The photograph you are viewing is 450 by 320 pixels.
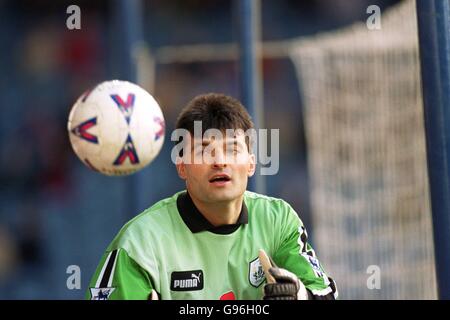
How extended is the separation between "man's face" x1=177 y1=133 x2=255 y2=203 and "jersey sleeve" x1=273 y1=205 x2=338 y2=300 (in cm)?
34

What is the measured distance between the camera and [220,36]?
955 centimetres

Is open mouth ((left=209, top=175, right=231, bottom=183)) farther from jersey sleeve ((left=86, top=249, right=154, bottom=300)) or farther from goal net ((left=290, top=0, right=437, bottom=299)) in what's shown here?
goal net ((left=290, top=0, right=437, bottom=299))

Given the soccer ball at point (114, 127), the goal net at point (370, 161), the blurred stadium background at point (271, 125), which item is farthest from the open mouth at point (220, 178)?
the goal net at point (370, 161)

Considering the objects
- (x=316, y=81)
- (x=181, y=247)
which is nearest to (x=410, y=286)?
(x=316, y=81)

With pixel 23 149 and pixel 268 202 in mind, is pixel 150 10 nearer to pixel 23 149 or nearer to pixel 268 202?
pixel 23 149

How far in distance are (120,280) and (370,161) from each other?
14.3 ft

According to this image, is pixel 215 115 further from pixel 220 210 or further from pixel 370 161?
pixel 370 161

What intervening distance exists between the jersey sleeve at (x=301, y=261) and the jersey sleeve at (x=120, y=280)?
0.60m

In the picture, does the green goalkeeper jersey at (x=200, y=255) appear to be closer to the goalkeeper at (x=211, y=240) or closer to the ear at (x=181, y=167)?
the goalkeeper at (x=211, y=240)

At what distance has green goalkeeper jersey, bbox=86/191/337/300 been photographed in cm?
359

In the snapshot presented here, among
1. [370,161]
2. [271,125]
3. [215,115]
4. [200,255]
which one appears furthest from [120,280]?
[271,125]

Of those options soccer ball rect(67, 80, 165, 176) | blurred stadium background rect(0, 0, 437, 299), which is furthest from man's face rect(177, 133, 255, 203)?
blurred stadium background rect(0, 0, 437, 299)

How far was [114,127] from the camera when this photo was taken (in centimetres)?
432
